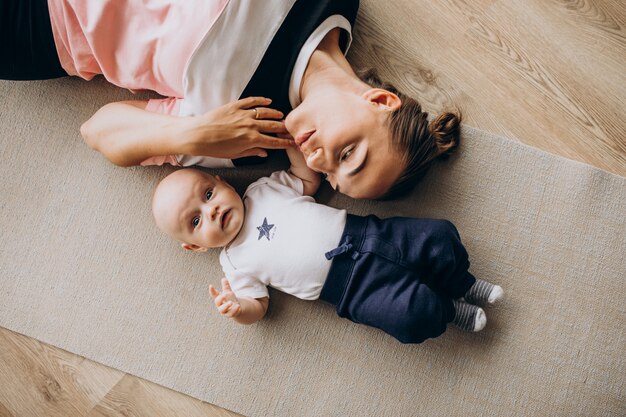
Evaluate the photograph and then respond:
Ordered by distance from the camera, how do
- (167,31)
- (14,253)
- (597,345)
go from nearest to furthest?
(167,31), (597,345), (14,253)

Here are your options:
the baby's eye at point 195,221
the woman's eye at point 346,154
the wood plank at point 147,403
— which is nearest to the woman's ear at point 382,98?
the woman's eye at point 346,154

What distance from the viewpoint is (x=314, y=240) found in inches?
44.9

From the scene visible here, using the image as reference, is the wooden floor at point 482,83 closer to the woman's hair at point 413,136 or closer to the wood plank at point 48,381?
the wood plank at point 48,381

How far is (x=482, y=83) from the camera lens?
51.1 inches

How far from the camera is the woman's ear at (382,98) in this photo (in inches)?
40.6

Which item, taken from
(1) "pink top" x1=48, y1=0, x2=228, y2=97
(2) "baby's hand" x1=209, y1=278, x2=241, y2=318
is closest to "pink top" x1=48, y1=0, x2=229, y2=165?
(1) "pink top" x1=48, y1=0, x2=228, y2=97

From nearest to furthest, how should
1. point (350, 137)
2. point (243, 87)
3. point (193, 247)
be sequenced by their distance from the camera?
point (350, 137), point (243, 87), point (193, 247)

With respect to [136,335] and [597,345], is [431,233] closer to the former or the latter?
[597,345]

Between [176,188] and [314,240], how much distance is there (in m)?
0.35

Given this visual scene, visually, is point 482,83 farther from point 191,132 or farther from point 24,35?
point 24,35

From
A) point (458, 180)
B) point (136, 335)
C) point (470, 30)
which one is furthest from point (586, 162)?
point (136, 335)

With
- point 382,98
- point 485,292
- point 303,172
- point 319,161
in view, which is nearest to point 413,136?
point 382,98

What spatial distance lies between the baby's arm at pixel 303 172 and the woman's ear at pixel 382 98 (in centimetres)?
25

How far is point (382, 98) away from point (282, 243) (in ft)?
1.35
